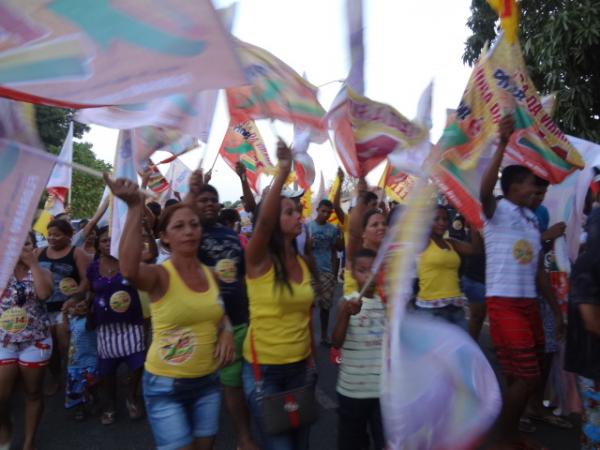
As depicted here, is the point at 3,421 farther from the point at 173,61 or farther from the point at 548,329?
the point at 548,329

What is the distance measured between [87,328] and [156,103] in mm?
2760

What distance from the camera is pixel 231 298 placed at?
3402 millimetres

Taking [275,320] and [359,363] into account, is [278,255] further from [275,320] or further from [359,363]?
[359,363]

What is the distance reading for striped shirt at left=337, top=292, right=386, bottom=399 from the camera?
8.77ft

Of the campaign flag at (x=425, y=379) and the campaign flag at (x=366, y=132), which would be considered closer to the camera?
the campaign flag at (x=425, y=379)

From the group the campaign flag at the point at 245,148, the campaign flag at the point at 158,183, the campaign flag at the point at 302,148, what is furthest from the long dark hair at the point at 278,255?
the campaign flag at the point at 158,183

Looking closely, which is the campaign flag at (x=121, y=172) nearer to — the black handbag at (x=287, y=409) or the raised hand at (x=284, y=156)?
the raised hand at (x=284, y=156)

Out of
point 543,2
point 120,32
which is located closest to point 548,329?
point 120,32

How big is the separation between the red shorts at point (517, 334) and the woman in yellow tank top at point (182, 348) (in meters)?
1.70

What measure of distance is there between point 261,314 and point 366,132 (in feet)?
3.79

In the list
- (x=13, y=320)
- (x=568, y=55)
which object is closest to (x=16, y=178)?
(x=13, y=320)

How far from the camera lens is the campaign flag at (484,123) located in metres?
2.98

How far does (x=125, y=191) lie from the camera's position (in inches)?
89.7

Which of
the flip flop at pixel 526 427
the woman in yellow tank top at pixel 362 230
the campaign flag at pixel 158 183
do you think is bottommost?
the flip flop at pixel 526 427
